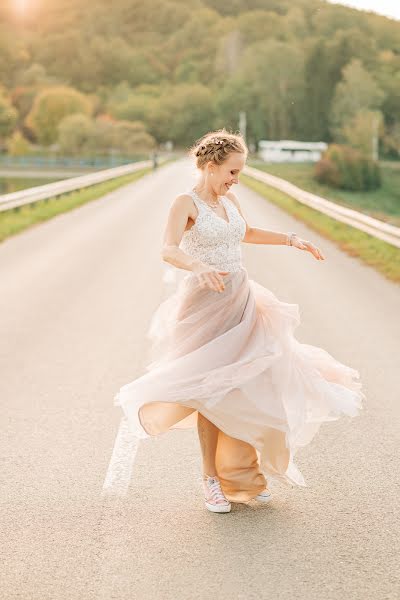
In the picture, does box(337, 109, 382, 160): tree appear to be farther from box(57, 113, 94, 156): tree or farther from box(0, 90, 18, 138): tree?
box(0, 90, 18, 138): tree

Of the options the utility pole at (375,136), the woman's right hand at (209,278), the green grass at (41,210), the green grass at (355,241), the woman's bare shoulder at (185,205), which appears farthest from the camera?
the utility pole at (375,136)

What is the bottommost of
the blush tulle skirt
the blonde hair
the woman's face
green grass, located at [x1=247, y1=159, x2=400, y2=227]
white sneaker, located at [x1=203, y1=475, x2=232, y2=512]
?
green grass, located at [x1=247, y1=159, x2=400, y2=227]

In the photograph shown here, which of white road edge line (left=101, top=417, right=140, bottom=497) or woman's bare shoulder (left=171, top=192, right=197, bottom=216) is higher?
woman's bare shoulder (left=171, top=192, right=197, bottom=216)

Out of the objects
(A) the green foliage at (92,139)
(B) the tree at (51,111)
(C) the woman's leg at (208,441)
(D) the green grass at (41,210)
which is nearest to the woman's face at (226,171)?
(C) the woman's leg at (208,441)

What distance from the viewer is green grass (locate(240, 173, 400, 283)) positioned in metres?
15.6

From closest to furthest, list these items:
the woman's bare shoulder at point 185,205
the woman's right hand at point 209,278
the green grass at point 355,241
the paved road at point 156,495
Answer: the paved road at point 156,495
the woman's right hand at point 209,278
the woman's bare shoulder at point 185,205
the green grass at point 355,241

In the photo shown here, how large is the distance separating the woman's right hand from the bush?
264 ft

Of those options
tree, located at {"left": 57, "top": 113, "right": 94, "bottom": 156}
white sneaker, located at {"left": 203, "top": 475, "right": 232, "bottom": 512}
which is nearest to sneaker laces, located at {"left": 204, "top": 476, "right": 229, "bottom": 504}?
white sneaker, located at {"left": 203, "top": 475, "right": 232, "bottom": 512}

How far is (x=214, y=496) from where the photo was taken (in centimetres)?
471

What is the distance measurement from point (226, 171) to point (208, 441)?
1306 millimetres

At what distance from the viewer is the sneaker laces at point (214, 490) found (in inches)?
185

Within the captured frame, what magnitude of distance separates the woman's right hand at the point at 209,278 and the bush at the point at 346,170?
80.5 m

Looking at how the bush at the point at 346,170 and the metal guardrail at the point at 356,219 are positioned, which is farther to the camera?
the bush at the point at 346,170

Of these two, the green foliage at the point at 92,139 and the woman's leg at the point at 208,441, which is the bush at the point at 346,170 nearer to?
the green foliage at the point at 92,139
